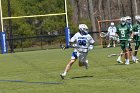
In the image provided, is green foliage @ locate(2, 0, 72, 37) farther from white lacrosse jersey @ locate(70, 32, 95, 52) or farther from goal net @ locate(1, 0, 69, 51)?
white lacrosse jersey @ locate(70, 32, 95, 52)

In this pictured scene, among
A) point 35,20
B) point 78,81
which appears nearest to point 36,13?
point 35,20

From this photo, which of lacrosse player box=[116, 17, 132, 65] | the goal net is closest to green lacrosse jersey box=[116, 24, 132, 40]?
lacrosse player box=[116, 17, 132, 65]

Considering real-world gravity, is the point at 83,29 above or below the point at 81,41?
above

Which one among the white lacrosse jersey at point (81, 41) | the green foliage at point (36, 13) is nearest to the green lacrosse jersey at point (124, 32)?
the white lacrosse jersey at point (81, 41)

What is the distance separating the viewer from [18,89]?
49.7ft

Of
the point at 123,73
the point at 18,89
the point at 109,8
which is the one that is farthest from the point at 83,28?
the point at 109,8

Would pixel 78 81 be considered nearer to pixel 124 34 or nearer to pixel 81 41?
pixel 81 41

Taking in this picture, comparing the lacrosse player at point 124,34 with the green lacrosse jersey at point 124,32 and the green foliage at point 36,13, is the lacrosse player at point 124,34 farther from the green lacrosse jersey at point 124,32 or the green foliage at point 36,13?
the green foliage at point 36,13

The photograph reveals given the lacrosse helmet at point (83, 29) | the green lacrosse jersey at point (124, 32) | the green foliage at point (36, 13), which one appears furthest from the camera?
the green foliage at point (36, 13)

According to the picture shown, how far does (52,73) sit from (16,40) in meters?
25.4

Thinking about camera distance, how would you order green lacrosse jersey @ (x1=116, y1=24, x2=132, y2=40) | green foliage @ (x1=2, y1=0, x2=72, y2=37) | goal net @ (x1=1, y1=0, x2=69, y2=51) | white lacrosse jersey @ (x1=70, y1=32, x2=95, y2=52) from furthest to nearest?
green foliage @ (x1=2, y1=0, x2=72, y2=37)
goal net @ (x1=1, y1=0, x2=69, y2=51)
green lacrosse jersey @ (x1=116, y1=24, x2=132, y2=40)
white lacrosse jersey @ (x1=70, y1=32, x2=95, y2=52)

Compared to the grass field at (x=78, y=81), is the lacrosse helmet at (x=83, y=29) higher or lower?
higher

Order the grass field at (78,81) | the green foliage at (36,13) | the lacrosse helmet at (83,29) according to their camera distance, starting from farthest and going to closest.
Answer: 1. the green foliage at (36,13)
2. the lacrosse helmet at (83,29)
3. the grass field at (78,81)

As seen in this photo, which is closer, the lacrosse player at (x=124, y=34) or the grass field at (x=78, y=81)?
the grass field at (x=78, y=81)
